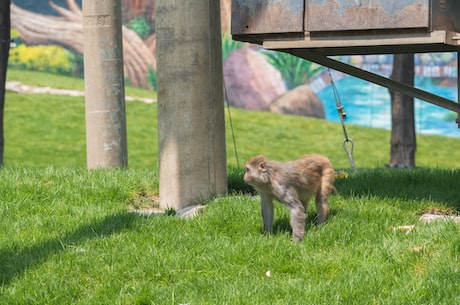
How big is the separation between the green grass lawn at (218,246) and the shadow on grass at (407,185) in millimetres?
14

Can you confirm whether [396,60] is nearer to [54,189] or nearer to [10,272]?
[54,189]

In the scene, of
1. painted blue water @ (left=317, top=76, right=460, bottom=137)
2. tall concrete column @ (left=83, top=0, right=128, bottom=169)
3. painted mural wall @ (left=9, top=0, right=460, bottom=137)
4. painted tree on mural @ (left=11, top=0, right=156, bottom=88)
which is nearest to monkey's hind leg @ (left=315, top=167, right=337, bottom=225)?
tall concrete column @ (left=83, top=0, right=128, bottom=169)

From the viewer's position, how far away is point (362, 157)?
23047 millimetres

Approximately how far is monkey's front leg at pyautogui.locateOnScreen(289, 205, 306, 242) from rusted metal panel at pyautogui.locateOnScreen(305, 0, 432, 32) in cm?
155

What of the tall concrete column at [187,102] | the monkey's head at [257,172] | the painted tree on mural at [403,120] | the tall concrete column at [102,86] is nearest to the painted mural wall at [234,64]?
the painted tree on mural at [403,120]

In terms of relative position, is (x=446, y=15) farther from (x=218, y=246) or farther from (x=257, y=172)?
(x=218, y=246)

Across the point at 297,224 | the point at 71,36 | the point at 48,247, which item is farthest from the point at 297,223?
the point at 71,36

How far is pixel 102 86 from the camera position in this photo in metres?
10.5

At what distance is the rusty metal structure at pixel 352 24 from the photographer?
6398mm

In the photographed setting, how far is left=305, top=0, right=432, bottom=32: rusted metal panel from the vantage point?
6.36 metres

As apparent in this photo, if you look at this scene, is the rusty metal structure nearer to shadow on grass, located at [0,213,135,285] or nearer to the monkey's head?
the monkey's head

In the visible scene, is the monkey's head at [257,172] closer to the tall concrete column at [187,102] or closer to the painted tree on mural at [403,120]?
the tall concrete column at [187,102]

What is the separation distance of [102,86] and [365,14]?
4796 millimetres

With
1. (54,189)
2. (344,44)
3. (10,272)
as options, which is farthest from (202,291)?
(54,189)
